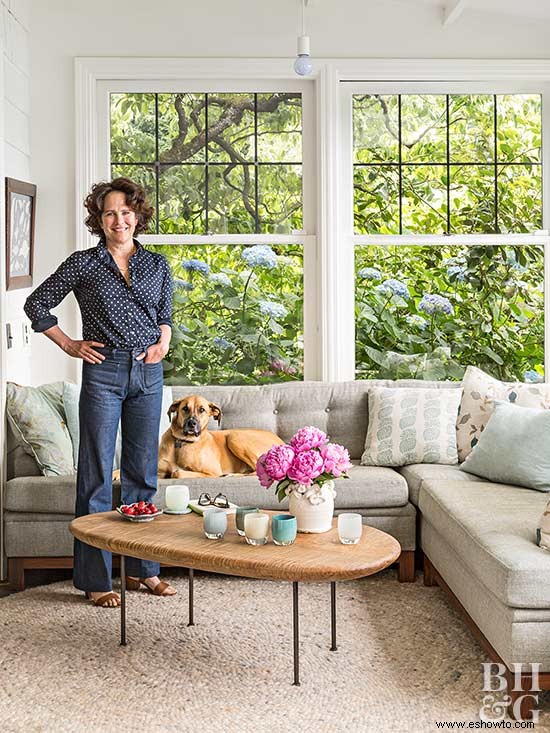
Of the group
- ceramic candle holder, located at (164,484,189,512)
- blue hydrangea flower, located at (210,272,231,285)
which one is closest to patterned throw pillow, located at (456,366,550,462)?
blue hydrangea flower, located at (210,272,231,285)

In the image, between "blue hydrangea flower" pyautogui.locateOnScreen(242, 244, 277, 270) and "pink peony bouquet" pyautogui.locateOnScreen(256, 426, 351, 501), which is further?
"blue hydrangea flower" pyautogui.locateOnScreen(242, 244, 277, 270)

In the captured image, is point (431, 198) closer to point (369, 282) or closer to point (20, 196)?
point (369, 282)

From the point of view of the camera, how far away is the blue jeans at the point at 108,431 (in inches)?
143

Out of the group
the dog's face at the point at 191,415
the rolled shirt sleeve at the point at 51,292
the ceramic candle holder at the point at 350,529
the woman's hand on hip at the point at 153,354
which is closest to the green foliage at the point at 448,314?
the dog's face at the point at 191,415

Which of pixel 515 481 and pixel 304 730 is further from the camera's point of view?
pixel 515 481

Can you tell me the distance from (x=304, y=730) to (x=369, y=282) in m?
2.76

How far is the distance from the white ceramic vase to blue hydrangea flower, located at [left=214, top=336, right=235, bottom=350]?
6.29 feet

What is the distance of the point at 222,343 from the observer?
16.3 ft

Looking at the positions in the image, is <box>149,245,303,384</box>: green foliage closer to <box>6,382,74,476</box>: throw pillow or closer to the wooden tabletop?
<box>6,382,74,476</box>: throw pillow

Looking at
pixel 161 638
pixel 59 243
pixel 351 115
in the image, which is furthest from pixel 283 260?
pixel 161 638

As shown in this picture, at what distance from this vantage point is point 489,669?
3.00 meters

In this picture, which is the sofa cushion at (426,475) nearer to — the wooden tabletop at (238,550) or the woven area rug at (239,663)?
the woven area rug at (239,663)

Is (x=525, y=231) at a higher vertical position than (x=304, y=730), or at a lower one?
higher

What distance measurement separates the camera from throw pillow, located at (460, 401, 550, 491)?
12.7ft
